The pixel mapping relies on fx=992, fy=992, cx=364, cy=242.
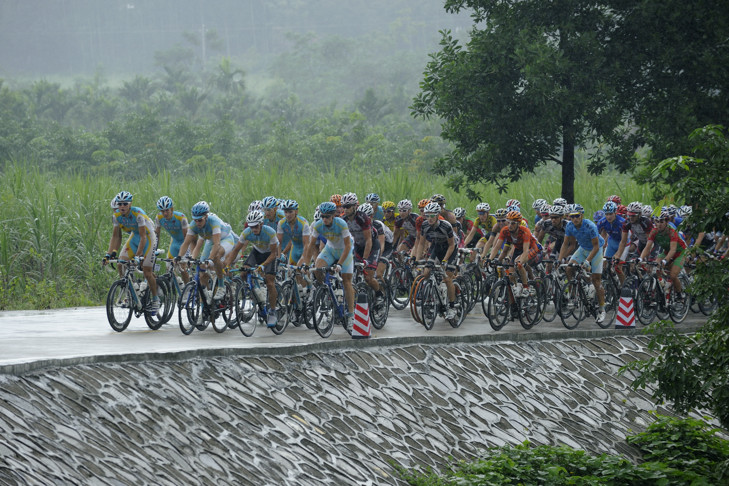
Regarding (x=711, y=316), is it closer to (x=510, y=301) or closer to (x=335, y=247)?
(x=510, y=301)

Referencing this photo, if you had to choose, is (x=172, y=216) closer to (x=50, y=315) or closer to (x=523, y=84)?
(x=50, y=315)

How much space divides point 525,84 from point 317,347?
1019 centimetres

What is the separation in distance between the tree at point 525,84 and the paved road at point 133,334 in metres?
4.49

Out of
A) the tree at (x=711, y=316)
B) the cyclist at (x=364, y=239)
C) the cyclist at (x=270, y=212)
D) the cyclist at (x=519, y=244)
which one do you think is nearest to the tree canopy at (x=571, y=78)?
the cyclist at (x=519, y=244)

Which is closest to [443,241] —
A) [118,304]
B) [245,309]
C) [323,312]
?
[323,312]

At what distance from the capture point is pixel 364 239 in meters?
16.3

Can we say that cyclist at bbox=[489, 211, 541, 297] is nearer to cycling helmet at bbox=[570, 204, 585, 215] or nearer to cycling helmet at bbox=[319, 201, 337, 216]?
cycling helmet at bbox=[570, 204, 585, 215]

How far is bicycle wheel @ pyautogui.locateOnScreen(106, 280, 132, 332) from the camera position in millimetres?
14172

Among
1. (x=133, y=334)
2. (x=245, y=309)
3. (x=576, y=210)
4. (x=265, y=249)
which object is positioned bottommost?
(x=133, y=334)

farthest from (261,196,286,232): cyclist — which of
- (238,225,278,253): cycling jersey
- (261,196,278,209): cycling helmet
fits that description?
(238,225,278,253): cycling jersey

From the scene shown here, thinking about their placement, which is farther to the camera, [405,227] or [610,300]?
[405,227]

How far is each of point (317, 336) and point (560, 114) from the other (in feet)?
26.8

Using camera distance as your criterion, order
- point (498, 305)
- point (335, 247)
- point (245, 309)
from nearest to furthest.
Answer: point (245, 309) < point (335, 247) < point (498, 305)

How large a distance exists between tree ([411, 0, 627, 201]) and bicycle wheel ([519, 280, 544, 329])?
4963 millimetres
